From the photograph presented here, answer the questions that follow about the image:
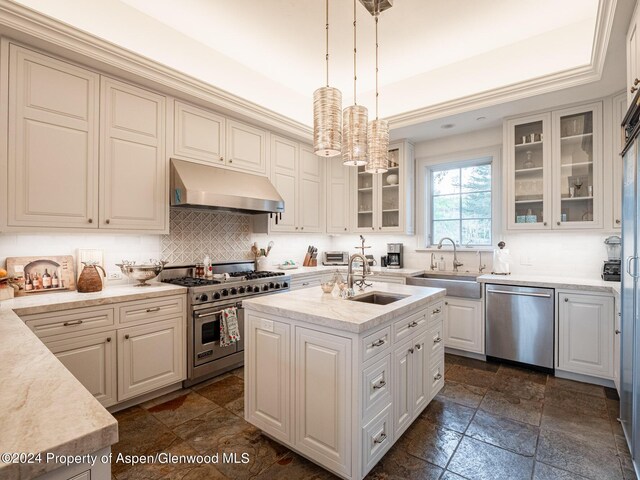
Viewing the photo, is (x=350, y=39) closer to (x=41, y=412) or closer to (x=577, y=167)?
(x=577, y=167)

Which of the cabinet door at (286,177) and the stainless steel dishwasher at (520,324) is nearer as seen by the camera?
the stainless steel dishwasher at (520,324)

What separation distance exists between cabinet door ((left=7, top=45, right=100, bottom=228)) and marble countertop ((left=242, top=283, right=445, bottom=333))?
1.65m

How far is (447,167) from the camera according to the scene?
179 inches

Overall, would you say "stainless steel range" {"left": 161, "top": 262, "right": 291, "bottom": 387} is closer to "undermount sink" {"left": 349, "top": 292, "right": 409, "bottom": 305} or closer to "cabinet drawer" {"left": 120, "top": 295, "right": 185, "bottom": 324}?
"cabinet drawer" {"left": 120, "top": 295, "right": 185, "bottom": 324}

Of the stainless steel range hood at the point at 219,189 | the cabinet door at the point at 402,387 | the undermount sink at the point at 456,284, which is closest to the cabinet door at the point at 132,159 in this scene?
the stainless steel range hood at the point at 219,189

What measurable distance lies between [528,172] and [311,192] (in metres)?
2.67

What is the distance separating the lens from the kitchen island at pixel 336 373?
5.64 ft

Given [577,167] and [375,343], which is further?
[577,167]

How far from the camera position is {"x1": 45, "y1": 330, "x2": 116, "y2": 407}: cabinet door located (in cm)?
229

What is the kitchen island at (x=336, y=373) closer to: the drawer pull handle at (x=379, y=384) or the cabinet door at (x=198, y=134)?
the drawer pull handle at (x=379, y=384)

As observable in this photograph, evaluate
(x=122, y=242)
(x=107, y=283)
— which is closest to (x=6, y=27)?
(x=122, y=242)

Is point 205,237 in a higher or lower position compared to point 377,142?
lower

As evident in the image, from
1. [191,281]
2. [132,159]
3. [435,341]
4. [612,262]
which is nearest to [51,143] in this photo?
[132,159]

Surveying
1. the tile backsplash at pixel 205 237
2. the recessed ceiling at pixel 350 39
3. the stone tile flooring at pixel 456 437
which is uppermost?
the recessed ceiling at pixel 350 39
